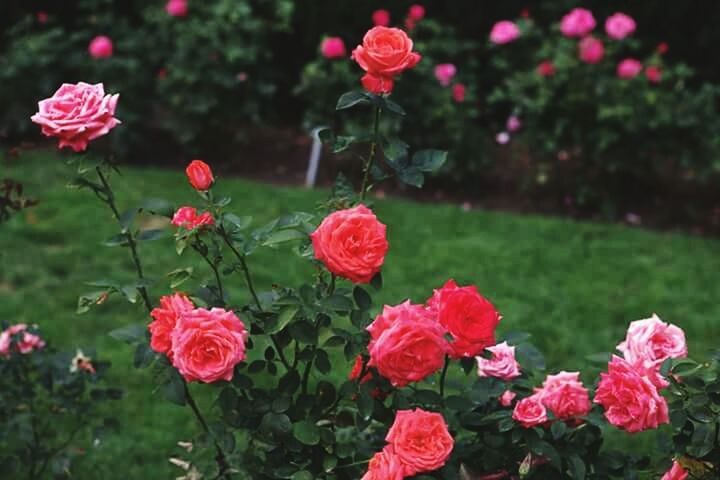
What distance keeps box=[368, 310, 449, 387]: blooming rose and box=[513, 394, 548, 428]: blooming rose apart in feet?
0.98

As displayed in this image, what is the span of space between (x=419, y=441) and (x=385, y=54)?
25.8 inches

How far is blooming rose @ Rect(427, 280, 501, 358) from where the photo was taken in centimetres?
177

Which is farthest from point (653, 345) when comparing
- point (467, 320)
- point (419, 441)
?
point (419, 441)

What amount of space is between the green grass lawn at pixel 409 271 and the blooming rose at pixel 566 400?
1.37m

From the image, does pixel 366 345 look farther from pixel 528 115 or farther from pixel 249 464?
pixel 528 115

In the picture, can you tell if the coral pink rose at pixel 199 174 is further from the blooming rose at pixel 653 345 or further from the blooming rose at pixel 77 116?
the blooming rose at pixel 653 345

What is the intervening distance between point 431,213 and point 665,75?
4.60 feet

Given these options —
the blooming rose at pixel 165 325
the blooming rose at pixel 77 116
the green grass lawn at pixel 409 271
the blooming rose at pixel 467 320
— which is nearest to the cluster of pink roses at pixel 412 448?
the blooming rose at pixel 467 320

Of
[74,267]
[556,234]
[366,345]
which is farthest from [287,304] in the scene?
[556,234]

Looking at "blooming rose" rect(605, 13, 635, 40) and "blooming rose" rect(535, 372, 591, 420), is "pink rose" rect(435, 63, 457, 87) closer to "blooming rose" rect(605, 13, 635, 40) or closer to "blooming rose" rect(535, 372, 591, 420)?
"blooming rose" rect(605, 13, 635, 40)

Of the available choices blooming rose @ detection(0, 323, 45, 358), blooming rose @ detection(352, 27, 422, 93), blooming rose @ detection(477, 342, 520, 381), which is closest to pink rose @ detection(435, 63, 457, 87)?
blooming rose @ detection(0, 323, 45, 358)

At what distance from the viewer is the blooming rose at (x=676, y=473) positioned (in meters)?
1.90

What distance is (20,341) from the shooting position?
8.53 feet

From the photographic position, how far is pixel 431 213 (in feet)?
17.0
